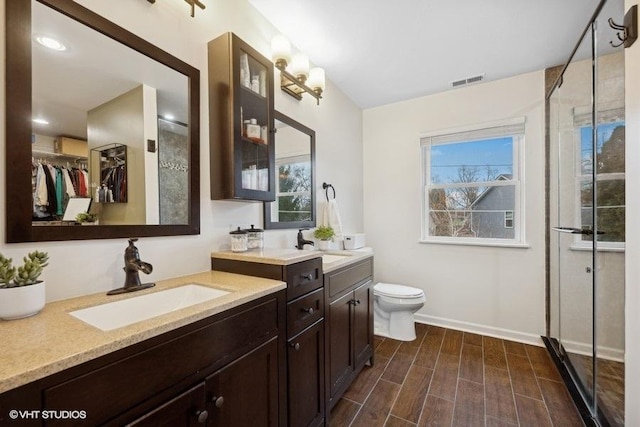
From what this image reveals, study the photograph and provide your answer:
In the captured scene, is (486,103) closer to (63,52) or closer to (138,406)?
(63,52)

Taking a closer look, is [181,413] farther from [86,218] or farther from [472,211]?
[472,211]

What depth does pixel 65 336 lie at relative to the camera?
673 millimetres

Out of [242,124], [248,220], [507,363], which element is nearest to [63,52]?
[242,124]

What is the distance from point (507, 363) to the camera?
2.15 metres

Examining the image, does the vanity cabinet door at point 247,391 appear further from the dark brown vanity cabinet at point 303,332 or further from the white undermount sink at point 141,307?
the white undermount sink at point 141,307

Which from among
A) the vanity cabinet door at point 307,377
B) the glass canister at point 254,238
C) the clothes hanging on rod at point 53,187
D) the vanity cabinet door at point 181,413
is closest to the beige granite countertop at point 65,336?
the vanity cabinet door at point 181,413

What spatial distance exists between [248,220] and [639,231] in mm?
1866

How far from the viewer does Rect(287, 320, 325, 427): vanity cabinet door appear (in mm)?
1259

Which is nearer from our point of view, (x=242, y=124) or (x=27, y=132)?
(x=27, y=132)

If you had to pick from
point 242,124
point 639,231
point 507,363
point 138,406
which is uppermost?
point 242,124

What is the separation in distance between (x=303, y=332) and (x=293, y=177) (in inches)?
47.2

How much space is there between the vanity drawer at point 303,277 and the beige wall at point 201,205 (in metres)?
0.52

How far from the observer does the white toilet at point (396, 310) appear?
2434 millimetres

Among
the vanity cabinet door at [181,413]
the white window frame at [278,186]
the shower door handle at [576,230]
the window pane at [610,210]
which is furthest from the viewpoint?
the white window frame at [278,186]
